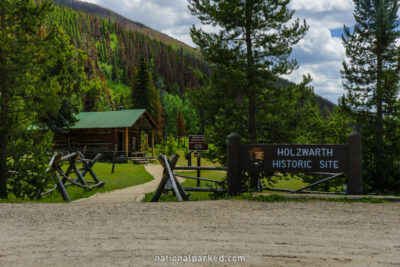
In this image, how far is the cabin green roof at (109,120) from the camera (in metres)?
35.1

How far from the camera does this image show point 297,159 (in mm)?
9781

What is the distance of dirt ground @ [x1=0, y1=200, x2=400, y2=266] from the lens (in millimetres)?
4652

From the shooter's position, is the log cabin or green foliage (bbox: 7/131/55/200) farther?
the log cabin

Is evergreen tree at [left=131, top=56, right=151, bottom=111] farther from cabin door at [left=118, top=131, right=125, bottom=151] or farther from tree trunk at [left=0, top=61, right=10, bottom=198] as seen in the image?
tree trunk at [left=0, top=61, right=10, bottom=198]

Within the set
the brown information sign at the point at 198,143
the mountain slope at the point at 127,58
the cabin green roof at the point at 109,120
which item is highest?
the mountain slope at the point at 127,58

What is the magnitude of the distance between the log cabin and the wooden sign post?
25477 millimetres

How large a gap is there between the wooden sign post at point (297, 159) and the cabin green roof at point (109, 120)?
2557 centimetres

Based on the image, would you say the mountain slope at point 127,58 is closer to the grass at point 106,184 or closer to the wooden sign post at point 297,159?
the grass at point 106,184

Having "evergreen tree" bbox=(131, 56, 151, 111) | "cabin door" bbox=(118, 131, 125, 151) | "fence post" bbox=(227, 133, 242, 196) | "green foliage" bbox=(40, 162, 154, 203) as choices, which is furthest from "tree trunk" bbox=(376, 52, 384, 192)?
"evergreen tree" bbox=(131, 56, 151, 111)

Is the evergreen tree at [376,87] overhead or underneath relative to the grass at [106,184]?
overhead

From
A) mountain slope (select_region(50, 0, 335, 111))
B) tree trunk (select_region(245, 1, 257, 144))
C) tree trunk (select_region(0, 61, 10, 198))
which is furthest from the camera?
mountain slope (select_region(50, 0, 335, 111))

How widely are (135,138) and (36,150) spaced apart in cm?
2827

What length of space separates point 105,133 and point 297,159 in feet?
94.4

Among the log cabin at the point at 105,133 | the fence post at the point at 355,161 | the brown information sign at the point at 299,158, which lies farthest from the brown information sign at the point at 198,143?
the log cabin at the point at 105,133
